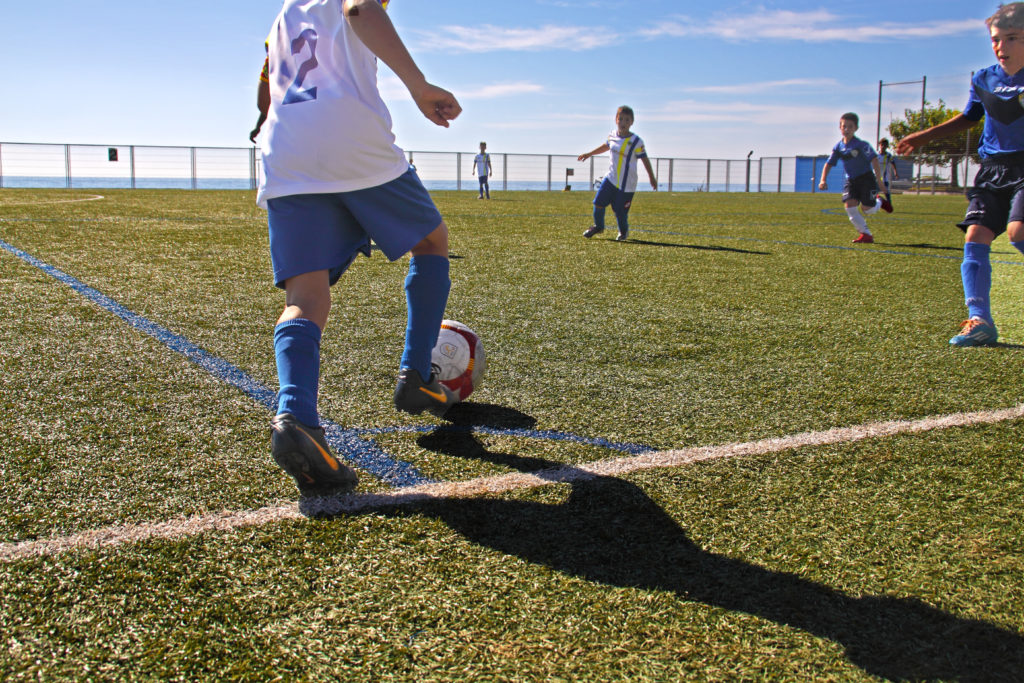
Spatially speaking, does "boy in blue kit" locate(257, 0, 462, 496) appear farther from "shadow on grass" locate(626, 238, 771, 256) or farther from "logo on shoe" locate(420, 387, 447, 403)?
"shadow on grass" locate(626, 238, 771, 256)

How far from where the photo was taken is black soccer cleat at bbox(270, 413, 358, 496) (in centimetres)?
211

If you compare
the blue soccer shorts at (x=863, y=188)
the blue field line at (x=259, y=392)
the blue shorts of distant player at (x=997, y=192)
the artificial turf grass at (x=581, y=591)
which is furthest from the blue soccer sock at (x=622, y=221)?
the artificial turf grass at (x=581, y=591)

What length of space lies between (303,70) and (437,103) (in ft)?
1.54

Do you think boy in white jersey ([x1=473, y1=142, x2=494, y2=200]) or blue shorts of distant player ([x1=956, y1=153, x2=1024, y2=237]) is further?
boy in white jersey ([x1=473, y1=142, x2=494, y2=200])

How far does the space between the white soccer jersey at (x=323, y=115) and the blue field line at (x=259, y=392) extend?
2.71 ft

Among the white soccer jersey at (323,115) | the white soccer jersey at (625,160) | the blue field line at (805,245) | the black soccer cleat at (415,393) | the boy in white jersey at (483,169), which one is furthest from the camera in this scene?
the boy in white jersey at (483,169)

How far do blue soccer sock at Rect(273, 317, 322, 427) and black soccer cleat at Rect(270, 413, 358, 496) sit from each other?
0.15 ft

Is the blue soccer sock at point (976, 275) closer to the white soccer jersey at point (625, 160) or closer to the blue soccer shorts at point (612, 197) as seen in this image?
the blue soccer shorts at point (612, 197)

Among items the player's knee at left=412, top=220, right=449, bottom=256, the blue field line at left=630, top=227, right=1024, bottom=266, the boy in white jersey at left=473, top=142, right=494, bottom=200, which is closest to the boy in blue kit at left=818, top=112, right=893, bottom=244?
the blue field line at left=630, top=227, right=1024, bottom=266

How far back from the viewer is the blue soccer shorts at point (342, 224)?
2.39m

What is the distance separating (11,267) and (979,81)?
7187mm

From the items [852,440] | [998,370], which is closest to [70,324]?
[852,440]

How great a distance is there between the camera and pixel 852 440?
2725 mm

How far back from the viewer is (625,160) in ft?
38.5
